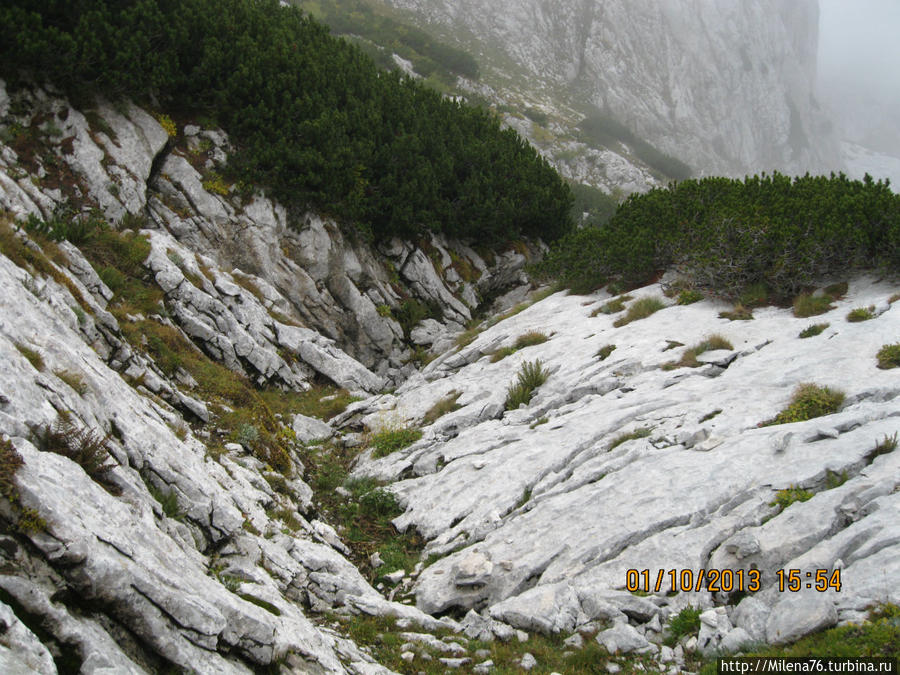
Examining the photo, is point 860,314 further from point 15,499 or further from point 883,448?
point 15,499

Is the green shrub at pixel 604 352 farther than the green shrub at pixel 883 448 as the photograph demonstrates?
Yes

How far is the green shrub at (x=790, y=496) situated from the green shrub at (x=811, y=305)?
25.2 ft

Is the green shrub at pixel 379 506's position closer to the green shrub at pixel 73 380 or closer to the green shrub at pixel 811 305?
the green shrub at pixel 73 380

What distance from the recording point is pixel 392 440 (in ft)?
44.7

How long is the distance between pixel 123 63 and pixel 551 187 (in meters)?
20.4

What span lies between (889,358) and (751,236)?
20.8 ft

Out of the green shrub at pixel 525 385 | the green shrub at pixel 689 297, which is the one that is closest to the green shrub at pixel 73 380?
the green shrub at pixel 525 385

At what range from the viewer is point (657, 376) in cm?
1237

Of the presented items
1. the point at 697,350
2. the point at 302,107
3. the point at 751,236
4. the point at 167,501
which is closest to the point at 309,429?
the point at 167,501

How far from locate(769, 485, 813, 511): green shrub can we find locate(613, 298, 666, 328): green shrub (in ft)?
29.8

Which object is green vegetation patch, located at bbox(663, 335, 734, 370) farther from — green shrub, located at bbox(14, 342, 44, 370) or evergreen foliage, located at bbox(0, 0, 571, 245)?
evergreen foliage, located at bbox(0, 0, 571, 245)

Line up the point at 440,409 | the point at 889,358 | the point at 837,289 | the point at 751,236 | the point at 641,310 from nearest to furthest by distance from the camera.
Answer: the point at 889,358
the point at 837,289
the point at 440,409
the point at 751,236
the point at 641,310

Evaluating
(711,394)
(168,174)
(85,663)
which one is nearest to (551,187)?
(168,174)

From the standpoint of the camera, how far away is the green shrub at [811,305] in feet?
43.7
